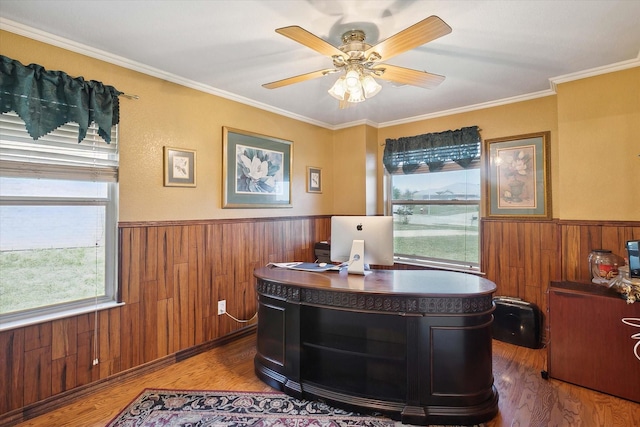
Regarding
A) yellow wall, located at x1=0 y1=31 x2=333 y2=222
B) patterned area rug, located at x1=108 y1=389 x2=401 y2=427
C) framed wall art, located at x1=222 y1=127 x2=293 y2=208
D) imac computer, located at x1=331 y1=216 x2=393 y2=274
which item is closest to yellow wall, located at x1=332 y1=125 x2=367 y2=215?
framed wall art, located at x1=222 y1=127 x2=293 y2=208

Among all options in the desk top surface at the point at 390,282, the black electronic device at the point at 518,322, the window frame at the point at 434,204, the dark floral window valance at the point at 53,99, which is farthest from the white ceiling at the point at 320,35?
the black electronic device at the point at 518,322

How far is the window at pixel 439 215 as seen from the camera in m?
3.71

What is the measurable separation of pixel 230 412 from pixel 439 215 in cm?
307

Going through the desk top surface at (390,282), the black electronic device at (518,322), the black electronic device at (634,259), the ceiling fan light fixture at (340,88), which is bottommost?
the black electronic device at (518,322)

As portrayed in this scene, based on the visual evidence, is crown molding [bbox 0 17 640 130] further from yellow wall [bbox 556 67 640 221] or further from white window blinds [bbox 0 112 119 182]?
white window blinds [bbox 0 112 119 182]

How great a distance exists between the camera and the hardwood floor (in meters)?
2.06

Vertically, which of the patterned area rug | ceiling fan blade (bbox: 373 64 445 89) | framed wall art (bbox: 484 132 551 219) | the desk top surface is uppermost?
ceiling fan blade (bbox: 373 64 445 89)

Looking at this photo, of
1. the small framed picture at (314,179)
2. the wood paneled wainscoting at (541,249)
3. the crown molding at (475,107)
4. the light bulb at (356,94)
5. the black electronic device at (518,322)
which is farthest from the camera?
the small framed picture at (314,179)

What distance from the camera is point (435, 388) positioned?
2027 mm

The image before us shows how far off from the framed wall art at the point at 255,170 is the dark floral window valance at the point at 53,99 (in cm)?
106

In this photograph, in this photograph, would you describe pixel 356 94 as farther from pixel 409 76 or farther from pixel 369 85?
pixel 409 76

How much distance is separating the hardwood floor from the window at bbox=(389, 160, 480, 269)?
3.89ft

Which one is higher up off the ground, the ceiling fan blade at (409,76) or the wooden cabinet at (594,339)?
the ceiling fan blade at (409,76)

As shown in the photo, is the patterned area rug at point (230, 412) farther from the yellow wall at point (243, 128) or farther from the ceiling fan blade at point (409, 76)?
the ceiling fan blade at point (409, 76)
